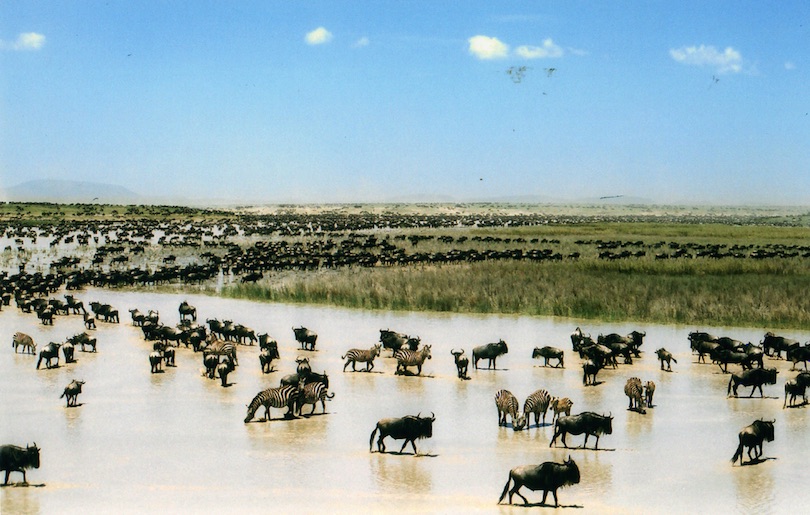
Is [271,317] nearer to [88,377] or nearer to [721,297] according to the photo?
[88,377]

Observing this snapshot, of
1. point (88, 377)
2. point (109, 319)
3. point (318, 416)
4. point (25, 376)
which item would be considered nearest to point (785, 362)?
point (318, 416)

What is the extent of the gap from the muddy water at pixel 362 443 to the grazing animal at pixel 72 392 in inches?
7.2

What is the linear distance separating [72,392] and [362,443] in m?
5.82

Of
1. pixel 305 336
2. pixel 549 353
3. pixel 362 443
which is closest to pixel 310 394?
pixel 362 443

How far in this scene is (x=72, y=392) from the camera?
14.1m

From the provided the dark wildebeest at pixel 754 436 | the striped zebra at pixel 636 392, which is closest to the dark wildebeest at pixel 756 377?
the striped zebra at pixel 636 392

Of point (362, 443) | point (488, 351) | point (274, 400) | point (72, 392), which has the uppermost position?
point (488, 351)

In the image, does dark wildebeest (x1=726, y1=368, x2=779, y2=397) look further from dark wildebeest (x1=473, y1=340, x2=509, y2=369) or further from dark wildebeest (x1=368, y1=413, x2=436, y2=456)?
dark wildebeest (x1=368, y1=413, x2=436, y2=456)

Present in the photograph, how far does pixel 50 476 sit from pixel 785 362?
16.5 metres

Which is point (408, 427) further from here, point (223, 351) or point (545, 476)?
point (223, 351)

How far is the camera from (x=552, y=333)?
23328 mm

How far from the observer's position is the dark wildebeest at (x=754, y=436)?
10961mm

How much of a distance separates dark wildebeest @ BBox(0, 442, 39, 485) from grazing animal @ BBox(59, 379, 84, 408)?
4083 mm

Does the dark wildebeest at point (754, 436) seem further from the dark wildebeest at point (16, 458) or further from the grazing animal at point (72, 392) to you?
the grazing animal at point (72, 392)
